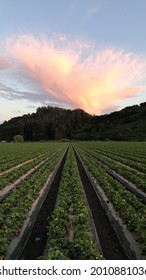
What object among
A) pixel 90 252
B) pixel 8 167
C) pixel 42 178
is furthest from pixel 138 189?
pixel 8 167

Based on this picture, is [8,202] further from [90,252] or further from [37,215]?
[90,252]

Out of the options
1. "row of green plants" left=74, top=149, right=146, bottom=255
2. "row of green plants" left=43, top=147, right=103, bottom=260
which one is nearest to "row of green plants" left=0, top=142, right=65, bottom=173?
"row of green plants" left=74, top=149, right=146, bottom=255

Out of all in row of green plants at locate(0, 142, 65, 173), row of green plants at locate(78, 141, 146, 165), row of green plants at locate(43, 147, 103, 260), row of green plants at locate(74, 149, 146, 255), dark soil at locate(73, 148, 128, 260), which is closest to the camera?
row of green plants at locate(43, 147, 103, 260)

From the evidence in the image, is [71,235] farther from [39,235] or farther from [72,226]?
[39,235]

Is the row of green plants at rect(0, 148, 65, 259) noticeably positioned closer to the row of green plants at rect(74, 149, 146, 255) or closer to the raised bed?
the raised bed

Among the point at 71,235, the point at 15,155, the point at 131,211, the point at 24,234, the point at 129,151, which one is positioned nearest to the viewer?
the point at 71,235

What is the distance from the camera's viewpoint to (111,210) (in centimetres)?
1355

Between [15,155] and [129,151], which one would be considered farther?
[129,151]

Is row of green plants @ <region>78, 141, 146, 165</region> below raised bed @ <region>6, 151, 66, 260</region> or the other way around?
the other way around

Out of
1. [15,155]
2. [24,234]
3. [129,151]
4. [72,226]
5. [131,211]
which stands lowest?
[24,234]

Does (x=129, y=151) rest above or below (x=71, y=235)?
above

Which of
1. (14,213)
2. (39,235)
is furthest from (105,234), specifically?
(14,213)

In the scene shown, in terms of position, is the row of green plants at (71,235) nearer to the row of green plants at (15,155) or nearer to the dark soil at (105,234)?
the dark soil at (105,234)

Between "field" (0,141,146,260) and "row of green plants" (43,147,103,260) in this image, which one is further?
"field" (0,141,146,260)
